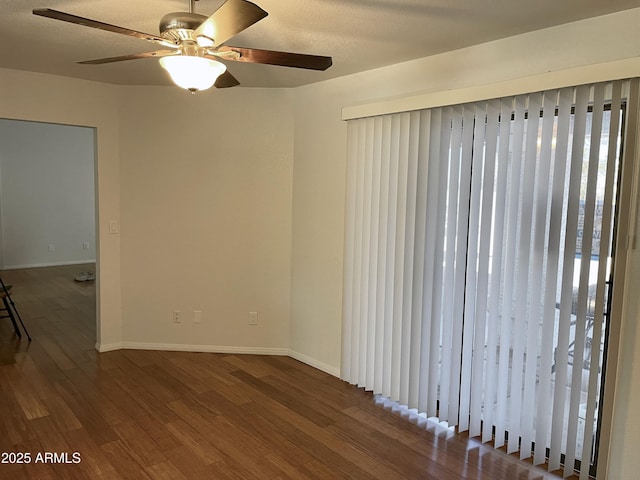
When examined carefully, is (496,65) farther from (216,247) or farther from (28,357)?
(28,357)

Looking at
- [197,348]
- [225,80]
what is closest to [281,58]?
[225,80]

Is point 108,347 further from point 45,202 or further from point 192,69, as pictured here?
point 45,202

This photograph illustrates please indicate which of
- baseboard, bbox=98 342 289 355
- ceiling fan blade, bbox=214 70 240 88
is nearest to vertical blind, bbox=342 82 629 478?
baseboard, bbox=98 342 289 355

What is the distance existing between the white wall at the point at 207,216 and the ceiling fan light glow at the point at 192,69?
2167 millimetres

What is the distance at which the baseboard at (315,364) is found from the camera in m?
3.85

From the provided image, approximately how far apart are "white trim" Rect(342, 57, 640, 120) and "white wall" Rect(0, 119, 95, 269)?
280 inches

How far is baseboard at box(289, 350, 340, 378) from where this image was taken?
385 cm

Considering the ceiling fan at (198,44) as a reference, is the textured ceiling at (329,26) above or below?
above

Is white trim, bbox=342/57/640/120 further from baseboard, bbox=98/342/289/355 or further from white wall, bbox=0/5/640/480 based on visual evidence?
baseboard, bbox=98/342/289/355

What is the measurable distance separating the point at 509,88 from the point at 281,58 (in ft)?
4.35

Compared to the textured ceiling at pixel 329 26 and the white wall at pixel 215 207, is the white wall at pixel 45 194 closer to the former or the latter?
the white wall at pixel 215 207

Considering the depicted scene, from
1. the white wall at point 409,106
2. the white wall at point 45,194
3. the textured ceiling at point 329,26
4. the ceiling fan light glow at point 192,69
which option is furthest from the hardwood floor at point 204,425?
the white wall at point 45,194

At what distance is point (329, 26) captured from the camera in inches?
99.5

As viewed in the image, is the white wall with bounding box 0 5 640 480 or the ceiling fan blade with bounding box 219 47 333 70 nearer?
the ceiling fan blade with bounding box 219 47 333 70
